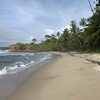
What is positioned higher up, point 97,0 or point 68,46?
point 97,0

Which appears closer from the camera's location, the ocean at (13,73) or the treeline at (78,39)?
the ocean at (13,73)

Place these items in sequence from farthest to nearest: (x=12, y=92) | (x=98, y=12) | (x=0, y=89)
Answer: (x=98, y=12) < (x=0, y=89) < (x=12, y=92)

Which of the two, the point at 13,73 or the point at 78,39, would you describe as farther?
the point at 78,39

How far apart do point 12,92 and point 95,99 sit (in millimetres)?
4537

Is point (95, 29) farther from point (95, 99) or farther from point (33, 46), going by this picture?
point (33, 46)

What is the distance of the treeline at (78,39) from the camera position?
5156 cm

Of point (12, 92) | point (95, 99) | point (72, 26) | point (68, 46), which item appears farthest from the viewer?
point (68, 46)

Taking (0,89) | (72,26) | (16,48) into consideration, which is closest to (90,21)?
(72,26)

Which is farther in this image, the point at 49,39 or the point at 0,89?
the point at 49,39

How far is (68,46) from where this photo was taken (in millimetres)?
107000

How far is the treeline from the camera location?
169 ft

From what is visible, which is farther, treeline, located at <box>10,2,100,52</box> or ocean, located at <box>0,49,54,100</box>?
treeline, located at <box>10,2,100,52</box>

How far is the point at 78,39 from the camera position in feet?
270

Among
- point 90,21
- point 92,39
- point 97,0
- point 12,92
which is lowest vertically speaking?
point 12,92
